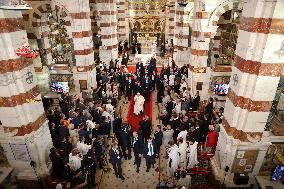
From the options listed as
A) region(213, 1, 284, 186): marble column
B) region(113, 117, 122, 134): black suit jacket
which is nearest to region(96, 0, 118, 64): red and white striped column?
region(113, 117, 122, 134): black suit jacket

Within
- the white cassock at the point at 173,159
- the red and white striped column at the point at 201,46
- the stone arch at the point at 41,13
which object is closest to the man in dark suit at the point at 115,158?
the white cassock at the point at 173,159

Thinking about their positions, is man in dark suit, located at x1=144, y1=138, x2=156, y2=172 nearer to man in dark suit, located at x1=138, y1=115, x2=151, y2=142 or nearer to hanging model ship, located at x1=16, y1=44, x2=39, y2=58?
man in dark suit, located at x1=138, y1=115, x2=151, y2=142

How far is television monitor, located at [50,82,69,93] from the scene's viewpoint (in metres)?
12.3

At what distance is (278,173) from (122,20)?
65.6 feet

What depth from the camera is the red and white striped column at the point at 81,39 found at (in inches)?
438

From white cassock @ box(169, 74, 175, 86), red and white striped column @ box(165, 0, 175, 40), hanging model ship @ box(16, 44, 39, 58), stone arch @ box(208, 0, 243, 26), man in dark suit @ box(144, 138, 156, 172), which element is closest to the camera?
hanging model ship @ box(16, 44, 39, 58)

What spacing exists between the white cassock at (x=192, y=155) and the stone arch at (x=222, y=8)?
5.89m

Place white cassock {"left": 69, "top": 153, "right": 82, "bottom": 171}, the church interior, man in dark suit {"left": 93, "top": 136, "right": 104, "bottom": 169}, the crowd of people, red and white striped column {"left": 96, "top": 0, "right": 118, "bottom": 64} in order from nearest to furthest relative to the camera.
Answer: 1. the church interior
2. white cassock {"left": 69, "top": 153, "right": 82, "bottom": 171}
3. the crowd of people
4. man in dark suit {"left": 93, "top": 136, "right": 104, "bottom": 169}
5. red and white striped column {"left": 96, "top": 0, "right": 118, "bottom": 64}

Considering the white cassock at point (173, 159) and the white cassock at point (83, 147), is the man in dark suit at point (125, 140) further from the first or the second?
the white cassock at point (173, 159)

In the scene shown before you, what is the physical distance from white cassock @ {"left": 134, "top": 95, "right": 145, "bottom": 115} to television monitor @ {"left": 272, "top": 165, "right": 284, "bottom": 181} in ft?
21.5

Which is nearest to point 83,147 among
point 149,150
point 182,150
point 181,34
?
point 149,150

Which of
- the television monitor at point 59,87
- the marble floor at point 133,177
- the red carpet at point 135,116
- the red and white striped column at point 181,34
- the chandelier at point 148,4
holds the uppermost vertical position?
the chandelier at point 148,4

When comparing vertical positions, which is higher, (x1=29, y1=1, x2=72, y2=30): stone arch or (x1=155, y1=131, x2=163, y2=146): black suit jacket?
(x1=29, y1=1, x2=72, y2=30): stone arch

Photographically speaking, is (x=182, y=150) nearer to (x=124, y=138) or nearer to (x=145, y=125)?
(x=145, y=125)
